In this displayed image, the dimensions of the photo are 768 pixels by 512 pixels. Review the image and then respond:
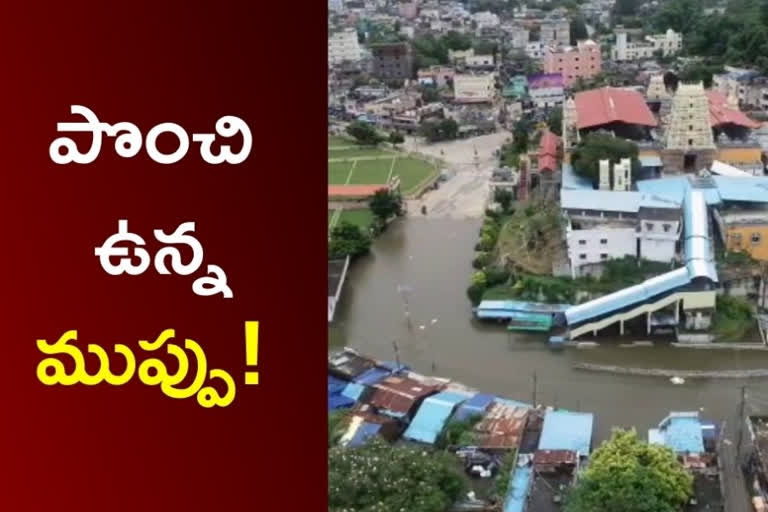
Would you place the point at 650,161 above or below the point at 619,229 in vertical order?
above

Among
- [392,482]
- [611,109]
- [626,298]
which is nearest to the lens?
[392,482]

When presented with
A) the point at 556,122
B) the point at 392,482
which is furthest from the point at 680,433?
the point at 556,122

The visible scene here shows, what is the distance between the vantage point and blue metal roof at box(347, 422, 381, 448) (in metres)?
3.68

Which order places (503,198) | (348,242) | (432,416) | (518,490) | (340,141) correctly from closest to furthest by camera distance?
1. (518,490)
2. (432,416)
3. (348,242)
4. (503,198)
5. (340,141)

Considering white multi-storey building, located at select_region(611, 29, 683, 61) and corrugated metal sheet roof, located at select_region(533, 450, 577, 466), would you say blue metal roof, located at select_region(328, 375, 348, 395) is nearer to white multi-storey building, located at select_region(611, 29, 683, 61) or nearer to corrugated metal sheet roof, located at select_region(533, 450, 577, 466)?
corrugated metal sheet roof, located at select_region(533, 450, 577, 466)

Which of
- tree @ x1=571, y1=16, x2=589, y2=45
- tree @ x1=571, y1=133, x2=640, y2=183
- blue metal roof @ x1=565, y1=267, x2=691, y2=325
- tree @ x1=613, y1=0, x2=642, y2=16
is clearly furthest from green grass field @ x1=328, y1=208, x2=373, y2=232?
tree @ x1=613, y1=0, x2=642, y2=16

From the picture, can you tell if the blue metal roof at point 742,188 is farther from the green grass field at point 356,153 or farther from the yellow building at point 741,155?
the green grass field at point 356,153

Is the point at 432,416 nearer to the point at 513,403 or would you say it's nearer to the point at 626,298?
the point at 513,403

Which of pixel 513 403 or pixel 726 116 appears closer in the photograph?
pixel 513 403

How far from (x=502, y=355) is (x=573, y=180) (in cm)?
217

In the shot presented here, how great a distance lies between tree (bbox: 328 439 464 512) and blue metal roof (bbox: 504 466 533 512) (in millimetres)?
215

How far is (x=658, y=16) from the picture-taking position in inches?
567

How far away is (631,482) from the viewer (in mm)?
3084

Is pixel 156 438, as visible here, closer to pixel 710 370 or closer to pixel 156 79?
pixel 156 79
